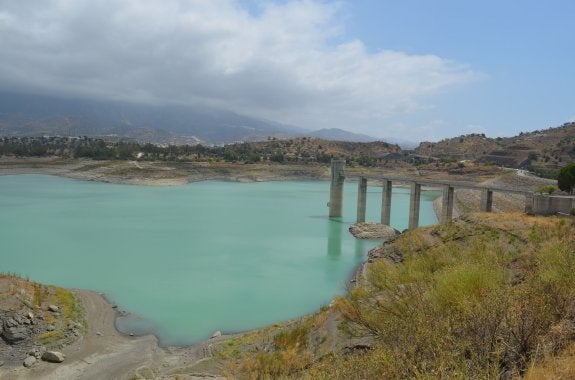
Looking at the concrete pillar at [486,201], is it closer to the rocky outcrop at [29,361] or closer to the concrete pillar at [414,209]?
the concrete pillar at [414,209]

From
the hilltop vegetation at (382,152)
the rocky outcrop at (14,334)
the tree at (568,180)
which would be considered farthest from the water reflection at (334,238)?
the hilltop vegetation at (382,152)

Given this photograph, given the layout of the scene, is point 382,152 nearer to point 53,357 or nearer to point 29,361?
point 53,357

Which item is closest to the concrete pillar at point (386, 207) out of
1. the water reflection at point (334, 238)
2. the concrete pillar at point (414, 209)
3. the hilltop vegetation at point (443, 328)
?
the concrete pillar at point (414, 209)

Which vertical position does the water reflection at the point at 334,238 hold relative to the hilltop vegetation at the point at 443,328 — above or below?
below

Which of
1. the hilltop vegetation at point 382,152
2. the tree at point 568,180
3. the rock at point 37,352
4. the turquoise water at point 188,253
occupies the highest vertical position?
the hilltop vegetation at point 382,152

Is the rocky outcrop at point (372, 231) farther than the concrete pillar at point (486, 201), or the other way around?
the rocky outcrop at point (372, 231)

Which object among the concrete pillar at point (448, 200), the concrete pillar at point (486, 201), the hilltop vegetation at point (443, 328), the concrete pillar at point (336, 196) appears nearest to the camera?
the hilltop vegetation at point (443, 328)

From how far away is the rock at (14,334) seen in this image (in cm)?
1364

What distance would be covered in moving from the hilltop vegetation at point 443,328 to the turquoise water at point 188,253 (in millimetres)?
7690

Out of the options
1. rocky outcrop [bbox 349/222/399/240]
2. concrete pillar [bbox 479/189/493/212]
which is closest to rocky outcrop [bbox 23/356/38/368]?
rocky outcrop [bbox 349/222/399/240]

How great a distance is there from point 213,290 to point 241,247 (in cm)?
1012

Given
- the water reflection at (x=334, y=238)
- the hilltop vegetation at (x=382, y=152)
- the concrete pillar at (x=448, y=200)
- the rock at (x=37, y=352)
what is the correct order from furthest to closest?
1. the hilltop vegetation at (x=382, y=152)
2. the concrete pillar at (x=448, y=200)
3. the water reflection at (x=334, y=238)
4. the rock at (x=37, y=352)

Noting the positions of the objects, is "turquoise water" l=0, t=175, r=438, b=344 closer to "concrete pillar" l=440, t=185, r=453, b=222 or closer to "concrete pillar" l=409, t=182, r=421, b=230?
"concrete pillar" l=409, t=182, r=421, b=230

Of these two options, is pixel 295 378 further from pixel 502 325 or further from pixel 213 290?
pixel 213 290
